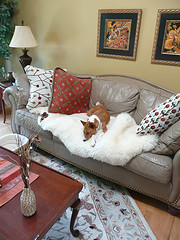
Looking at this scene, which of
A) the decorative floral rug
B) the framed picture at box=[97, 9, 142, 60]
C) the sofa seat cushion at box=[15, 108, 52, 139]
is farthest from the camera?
the framed picture at box=[97, 9, 142, 60]

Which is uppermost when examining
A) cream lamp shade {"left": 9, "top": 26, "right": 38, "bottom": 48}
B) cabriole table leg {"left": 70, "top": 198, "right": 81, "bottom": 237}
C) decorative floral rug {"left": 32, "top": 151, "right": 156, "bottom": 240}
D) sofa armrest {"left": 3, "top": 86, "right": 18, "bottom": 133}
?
cream lamp shade {"left": 9, "top": 26, "right": 38, "bottom": 48}

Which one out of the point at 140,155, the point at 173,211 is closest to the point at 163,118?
the point at 140,155

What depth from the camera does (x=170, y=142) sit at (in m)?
1.43

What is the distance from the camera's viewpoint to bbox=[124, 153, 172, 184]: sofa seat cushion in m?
1.42

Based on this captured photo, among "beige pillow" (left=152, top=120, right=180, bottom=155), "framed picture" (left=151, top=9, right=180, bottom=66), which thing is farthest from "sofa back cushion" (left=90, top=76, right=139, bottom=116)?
"beige pillow" (left=152, top=120, right=180, bottom=155)

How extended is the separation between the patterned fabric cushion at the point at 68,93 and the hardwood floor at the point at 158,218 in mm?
1134

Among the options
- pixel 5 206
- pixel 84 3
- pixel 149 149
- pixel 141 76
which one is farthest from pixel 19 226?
pixel 84 3

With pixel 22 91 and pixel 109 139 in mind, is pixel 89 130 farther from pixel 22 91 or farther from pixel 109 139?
pixel 22 91

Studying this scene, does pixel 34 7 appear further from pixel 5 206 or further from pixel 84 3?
pixel 5 206

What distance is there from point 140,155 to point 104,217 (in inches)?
23.0

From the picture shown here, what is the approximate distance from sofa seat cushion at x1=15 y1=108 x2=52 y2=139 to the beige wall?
1.11 meters

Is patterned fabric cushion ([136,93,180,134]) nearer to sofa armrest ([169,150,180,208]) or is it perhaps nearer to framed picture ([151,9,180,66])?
sofa armrest ([169,150,180,208])

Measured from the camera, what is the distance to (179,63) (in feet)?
6.63

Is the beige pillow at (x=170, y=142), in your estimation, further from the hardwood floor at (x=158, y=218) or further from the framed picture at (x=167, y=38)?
the framed picture at (x=167, y=38)
